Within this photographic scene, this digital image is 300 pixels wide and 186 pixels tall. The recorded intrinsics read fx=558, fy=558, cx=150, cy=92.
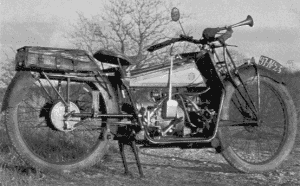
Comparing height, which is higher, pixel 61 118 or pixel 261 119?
pixel 61 118

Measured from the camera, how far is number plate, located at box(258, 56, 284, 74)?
5.87m

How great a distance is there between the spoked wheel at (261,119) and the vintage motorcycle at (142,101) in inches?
0.4

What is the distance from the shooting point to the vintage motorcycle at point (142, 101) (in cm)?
510

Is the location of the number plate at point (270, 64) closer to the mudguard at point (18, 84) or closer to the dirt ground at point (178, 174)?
the dirt ground at point (178, 174)

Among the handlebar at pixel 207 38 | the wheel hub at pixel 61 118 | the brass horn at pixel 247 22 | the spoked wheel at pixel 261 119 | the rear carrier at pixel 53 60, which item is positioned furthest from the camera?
the brass horn at pixel 247 22

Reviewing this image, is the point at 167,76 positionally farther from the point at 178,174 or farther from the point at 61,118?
the point at 61,118

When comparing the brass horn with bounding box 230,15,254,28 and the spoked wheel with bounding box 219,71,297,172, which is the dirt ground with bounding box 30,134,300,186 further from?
the brass horn with bounding box 230,15,254,28

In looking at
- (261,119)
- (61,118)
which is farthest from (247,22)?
(61,118)

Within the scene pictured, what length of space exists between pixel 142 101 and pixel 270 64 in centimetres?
148

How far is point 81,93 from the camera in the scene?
565 centimetres

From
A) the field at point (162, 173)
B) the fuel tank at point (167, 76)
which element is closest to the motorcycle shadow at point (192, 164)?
the field at point (162, 173)

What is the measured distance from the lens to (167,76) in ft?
17.8

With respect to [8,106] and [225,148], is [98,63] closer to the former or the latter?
[8,106]

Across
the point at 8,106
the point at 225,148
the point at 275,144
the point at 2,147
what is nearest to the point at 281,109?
the point at 275,144
